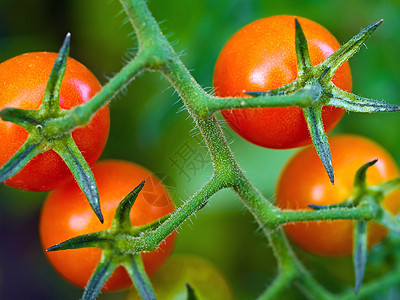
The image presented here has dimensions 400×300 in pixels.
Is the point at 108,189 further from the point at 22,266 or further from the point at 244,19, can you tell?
the point at 22,266

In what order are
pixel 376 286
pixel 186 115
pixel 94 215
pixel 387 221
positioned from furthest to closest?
pixel 186 115 → pixel 376 286 → pixel 387 221 → pixel 94 215

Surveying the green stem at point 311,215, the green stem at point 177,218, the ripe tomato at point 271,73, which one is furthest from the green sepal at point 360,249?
the green stem at point 177,218

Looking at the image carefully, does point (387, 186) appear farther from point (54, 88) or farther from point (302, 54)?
point (54, 88)

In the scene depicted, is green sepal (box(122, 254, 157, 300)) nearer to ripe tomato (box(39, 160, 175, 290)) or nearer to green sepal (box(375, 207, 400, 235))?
ripe tomato (box(39, 160, 175, 290))

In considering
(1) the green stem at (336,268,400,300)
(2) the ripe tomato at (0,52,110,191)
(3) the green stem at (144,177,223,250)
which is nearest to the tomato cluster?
(2) the ripe tomato at (0,52,110,191)

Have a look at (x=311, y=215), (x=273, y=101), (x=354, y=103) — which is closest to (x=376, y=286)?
(x=311, y=215)
